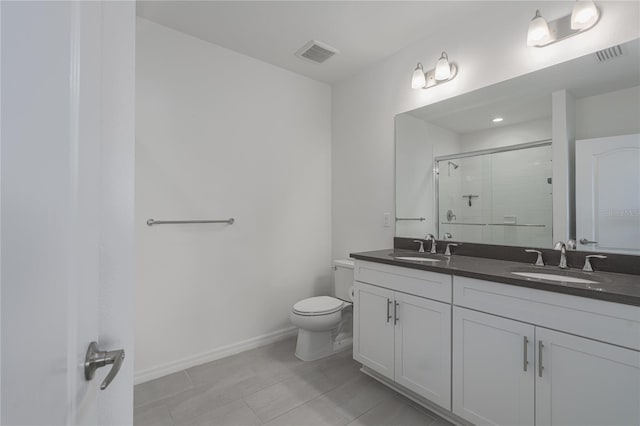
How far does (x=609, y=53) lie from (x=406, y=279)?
61.3 inches

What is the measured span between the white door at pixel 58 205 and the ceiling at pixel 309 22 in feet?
5.47

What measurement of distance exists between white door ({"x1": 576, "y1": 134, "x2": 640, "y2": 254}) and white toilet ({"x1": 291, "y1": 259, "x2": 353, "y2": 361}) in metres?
1.59

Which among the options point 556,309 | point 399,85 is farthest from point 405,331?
point 399,85

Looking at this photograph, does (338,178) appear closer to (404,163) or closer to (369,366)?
(404,163)

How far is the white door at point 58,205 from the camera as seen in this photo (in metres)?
0.26

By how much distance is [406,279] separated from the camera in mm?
1704

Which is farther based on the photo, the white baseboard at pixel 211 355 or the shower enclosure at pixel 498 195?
the white baseboard at pixel 211 355

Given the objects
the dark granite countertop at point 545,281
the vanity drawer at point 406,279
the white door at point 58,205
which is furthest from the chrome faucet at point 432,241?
the white door at point 58,205

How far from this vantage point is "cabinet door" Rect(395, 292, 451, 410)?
1506mm

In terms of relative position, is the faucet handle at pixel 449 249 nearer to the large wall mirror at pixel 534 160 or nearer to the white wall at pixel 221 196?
the large wall mirror at pixel 534 160

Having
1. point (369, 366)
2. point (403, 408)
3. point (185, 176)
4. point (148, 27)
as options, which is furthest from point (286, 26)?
point (403, 408)

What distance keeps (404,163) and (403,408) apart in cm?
174

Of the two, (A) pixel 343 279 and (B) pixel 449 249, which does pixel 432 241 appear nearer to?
(B) pixel 449 249

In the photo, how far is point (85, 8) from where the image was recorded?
41 centimetres
